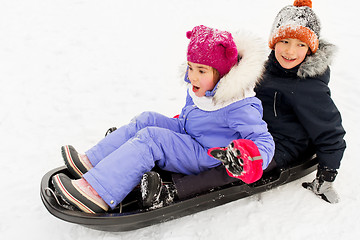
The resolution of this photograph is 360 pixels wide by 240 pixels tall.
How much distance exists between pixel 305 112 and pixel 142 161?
122 cm

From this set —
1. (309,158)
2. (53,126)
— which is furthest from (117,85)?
(309,158)

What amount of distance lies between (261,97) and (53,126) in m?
2.00

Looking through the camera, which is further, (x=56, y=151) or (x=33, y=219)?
(x=56, y=151)

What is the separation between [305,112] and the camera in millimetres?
2377

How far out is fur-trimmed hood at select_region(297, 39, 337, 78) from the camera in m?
2.34

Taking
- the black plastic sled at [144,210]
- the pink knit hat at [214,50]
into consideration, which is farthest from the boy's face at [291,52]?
the black plastic sled at [144,210]

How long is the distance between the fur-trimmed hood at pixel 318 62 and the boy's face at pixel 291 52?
0.05 metres

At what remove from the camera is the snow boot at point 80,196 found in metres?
1.95

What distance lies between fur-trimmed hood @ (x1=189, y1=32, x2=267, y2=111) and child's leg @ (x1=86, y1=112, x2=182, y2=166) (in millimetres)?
563

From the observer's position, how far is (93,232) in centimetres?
213

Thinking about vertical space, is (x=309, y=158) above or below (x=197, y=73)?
below

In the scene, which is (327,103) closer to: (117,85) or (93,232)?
(93,232)

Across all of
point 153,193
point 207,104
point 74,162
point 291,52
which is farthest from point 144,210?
point 291,52

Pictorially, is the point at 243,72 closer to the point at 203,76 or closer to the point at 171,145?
the point at 203,76
